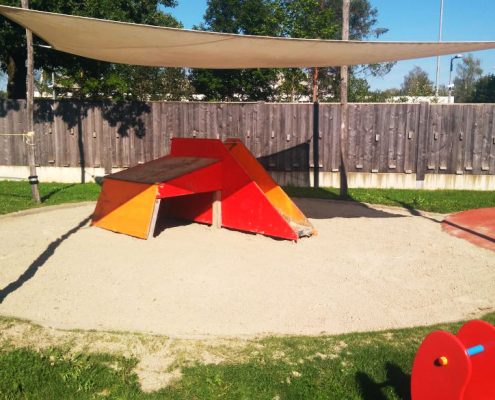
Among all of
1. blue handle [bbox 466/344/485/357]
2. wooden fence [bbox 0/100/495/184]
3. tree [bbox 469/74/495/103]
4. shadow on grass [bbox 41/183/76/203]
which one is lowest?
shadow on grass [bbox 41/183/76/203]

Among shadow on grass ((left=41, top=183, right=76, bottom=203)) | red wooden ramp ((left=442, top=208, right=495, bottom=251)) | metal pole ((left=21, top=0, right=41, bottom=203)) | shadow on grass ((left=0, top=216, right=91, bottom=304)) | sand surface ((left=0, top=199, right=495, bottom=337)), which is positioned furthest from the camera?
shadow on grass ((left=41, top=183, right=76, bottom=203))

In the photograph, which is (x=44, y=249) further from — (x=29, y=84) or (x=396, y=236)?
(x=396, y=236)

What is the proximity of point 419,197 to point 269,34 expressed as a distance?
11360 millimetres

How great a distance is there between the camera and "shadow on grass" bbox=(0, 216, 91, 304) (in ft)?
17.2

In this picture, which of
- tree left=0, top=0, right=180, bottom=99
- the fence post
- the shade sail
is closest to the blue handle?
the shade sail

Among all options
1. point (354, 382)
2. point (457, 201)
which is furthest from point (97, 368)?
point (457, 201)

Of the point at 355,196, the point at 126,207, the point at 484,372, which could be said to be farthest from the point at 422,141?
the point at 484,372

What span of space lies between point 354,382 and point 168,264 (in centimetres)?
339

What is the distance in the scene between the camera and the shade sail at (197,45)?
199 inches

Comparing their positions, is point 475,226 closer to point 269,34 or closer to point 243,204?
point 243,204

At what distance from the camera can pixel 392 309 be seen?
4902 mm

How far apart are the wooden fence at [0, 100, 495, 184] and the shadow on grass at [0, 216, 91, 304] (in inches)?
217

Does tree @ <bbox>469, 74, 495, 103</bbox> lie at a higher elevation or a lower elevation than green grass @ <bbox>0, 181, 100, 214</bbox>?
higher

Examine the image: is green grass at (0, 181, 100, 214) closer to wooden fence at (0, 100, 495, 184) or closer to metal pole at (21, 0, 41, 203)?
metal pole at (21, 0, 41, 203)
